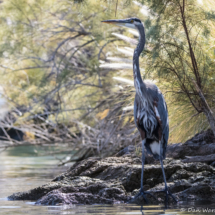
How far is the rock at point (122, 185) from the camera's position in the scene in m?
4.50

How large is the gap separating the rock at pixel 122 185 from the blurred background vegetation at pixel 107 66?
1.11m

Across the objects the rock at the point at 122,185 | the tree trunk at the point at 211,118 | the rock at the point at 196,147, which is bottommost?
the rock at the point at 122,185

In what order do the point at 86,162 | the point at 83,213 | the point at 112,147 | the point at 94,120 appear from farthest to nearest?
the point at 94,120 < the point at 112,147 < the point at 86,162 < the point at 83,213

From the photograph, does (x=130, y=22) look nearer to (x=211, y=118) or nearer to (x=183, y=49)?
→ (x=183, y=49)

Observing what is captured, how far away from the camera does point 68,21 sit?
965 cm

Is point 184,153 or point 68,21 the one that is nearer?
point 184,153

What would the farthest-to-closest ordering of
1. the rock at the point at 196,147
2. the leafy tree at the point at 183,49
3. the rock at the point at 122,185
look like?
the rock at the point at 196,147
the leafy tree at the point at 183,49
the rock at the point at 122,185

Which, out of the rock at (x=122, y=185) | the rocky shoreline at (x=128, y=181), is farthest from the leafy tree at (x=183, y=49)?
the rock at (x=122, y=185)

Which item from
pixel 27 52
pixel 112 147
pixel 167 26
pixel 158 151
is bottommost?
pixel 112 147

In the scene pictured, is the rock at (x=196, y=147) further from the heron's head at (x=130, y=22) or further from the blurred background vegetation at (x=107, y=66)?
the heron's head at (x=130, y=22)

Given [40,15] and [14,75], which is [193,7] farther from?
[14,75]

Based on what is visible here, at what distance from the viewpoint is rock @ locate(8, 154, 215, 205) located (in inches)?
177

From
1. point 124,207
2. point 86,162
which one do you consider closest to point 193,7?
point 86,162

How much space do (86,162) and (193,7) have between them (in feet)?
7.77
